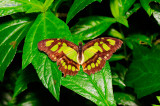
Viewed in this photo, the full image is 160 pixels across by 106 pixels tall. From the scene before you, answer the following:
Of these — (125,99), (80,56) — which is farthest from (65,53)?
(125,99)

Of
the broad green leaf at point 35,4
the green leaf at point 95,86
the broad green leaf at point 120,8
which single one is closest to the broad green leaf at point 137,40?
the broad green leaf at point 120,8

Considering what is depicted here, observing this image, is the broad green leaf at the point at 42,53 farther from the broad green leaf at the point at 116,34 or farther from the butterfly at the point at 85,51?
the broad green leaf at the point at 116,34

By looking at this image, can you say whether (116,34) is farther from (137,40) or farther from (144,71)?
(144,71)

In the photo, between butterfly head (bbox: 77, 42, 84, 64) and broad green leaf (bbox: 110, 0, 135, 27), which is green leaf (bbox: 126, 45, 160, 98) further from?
butterfly head (bbox: 77, 42, 84, 64)

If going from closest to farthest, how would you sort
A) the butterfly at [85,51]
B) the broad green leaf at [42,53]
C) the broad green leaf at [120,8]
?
the broad green leaf at [42,53], the butterfly at [85,51], the broad green leaf at [120,8]

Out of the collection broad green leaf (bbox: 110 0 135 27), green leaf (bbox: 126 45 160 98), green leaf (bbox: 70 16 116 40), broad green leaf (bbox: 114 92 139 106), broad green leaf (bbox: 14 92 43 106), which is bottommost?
broad green leaf (bbox: 14 92 43 106)

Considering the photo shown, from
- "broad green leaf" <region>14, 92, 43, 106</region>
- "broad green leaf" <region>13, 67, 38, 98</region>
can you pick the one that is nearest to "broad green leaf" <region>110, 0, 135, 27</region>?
"broad green leaf" <region>13, 67, 38, 98</region>
